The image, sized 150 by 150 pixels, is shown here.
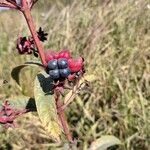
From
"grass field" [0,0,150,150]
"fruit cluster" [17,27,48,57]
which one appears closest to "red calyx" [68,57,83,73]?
"fruit cluster" [17,27,48,57]

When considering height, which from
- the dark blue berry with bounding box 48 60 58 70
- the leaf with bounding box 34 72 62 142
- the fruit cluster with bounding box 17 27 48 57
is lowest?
the leaf with bounding box 34 72 62 142

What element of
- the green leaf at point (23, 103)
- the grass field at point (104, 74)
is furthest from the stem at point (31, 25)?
the grass field at point (104, 74)

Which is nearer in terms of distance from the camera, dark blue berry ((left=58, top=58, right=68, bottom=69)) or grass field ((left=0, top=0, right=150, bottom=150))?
dark blue berry ((left=58, top=58, right=68, bottom=69))

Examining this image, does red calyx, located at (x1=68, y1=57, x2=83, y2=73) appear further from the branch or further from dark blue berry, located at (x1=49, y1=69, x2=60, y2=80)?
the branch

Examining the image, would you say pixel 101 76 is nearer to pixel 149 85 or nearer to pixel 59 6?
pixel 149 85

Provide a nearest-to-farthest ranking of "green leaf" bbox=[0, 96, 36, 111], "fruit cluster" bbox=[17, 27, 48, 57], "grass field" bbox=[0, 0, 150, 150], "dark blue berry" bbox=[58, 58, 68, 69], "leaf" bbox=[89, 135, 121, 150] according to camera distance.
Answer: "dark blue berry" bbox=[58, 58, 68, 69], "fruit cluster" bbox=[17, 27, 48, 57], "green leaf" bbox=[0, 96, 36, 111], "leaf" bbox=[89, 135, 121, 150], "grass field" bbox=[0, 0, 150, 150]

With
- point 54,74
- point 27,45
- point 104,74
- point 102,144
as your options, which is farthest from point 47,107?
point 104,74

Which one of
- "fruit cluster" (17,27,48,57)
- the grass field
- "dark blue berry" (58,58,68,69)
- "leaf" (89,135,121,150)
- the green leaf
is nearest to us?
"dark blue berry" (58,58,68,69)

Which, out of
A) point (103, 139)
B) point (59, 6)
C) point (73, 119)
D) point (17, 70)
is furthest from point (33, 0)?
point (59, 6)
